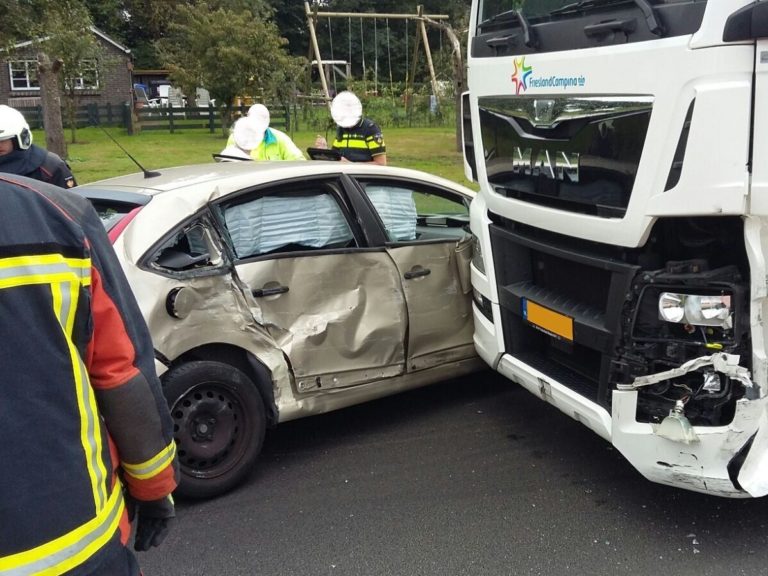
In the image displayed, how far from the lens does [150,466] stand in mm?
1720

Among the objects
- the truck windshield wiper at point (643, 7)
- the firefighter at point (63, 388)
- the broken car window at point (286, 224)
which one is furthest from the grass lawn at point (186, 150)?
the firefighter at point (63, 388)

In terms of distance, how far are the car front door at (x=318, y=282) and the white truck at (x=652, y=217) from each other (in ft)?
2.77

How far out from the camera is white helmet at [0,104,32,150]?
4668mm

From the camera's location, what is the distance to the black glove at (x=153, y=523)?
72.0 inches

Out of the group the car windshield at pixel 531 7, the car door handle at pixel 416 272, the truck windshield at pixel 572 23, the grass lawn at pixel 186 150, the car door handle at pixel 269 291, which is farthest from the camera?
the grass lawn at pixel 186 150

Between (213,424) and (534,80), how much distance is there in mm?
2231

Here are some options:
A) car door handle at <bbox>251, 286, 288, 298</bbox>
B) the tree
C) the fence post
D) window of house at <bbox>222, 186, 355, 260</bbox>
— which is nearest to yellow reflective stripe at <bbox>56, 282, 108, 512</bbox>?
car door handle at <bbox>251, 286, 288, 298</bbox>

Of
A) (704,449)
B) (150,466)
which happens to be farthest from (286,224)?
(150,466)

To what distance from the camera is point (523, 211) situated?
3773 millimetres

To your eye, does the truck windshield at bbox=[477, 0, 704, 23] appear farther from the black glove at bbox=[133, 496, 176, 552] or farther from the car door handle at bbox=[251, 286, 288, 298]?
the black glove at bbox=[133, 496, 176, 552]

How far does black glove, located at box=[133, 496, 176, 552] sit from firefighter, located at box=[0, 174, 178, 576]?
0.52 feet

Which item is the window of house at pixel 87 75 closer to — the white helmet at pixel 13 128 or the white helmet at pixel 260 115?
the white helmet at pixel 260 115

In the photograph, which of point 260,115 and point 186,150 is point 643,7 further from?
point 186,150

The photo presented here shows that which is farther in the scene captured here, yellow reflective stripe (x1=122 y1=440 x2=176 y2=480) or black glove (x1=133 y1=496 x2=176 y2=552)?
black glove (x1=133 y1=496 x2=176 y2=552)
